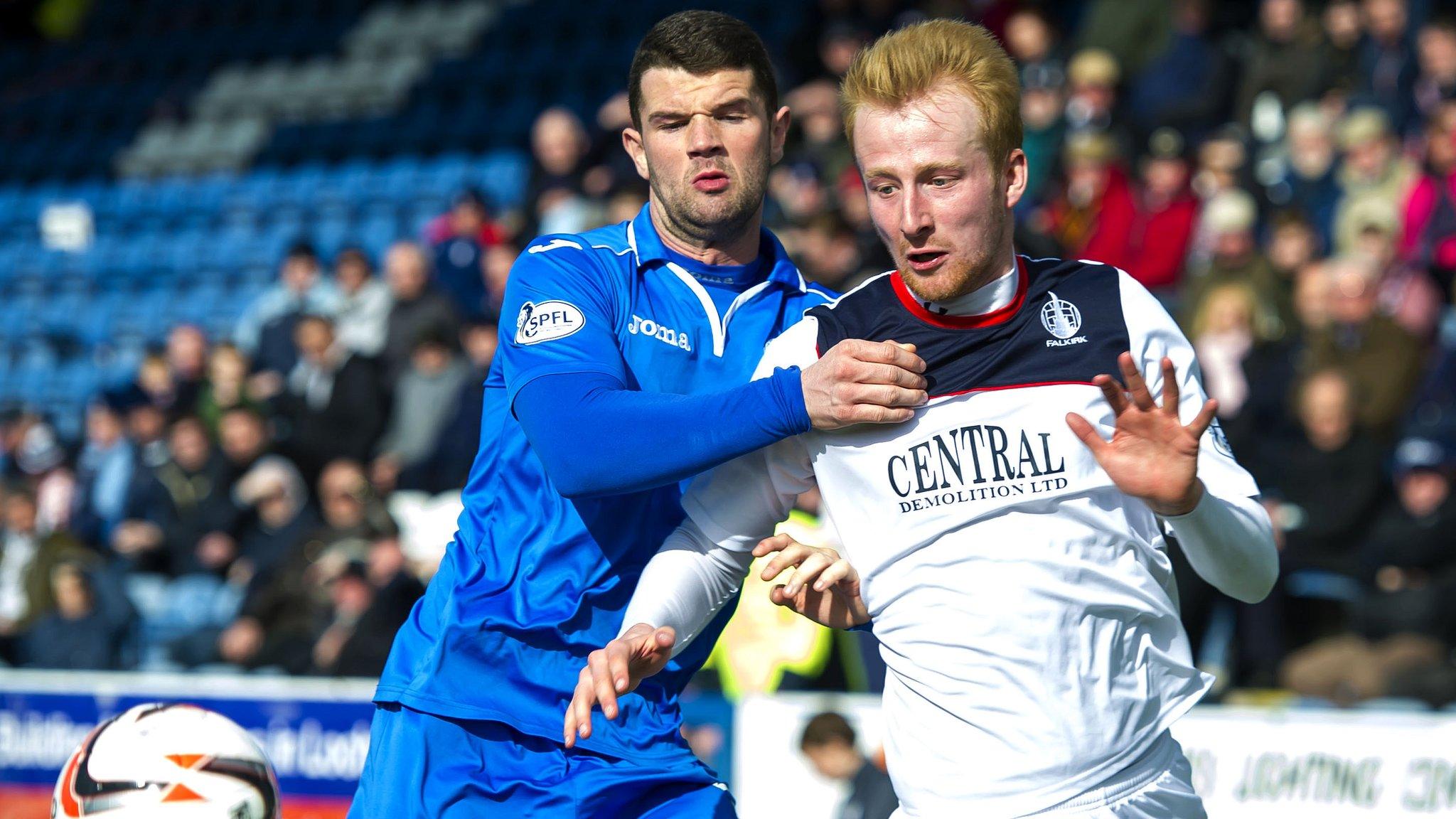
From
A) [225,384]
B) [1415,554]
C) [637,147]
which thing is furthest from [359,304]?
[637,147]

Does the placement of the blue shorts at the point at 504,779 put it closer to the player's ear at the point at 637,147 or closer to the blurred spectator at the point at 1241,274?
the player's ear at the point at 637,147

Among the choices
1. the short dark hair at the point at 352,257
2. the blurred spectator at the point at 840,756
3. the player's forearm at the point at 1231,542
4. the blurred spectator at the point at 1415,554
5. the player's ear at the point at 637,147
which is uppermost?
the player's ear at the point at 637,147

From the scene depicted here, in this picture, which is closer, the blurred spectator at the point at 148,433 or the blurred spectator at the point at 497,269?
the blurred spectator at the point at 497,269

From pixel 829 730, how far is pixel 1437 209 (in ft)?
16.1

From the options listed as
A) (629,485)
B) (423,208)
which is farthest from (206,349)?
(629,485)

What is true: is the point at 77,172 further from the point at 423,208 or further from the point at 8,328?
the point at 423,208

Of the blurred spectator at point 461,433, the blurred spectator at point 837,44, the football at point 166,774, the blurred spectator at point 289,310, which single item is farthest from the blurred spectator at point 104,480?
the football at point 166,774

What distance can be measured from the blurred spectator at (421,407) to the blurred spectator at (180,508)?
52.1 inches

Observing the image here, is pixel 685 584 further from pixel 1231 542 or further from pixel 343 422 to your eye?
pixel 343 422

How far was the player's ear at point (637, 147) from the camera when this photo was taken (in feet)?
12.0

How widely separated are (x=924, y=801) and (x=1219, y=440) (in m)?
0.83

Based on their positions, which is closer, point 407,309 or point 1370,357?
point 1370,357

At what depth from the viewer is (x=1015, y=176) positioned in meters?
3.05

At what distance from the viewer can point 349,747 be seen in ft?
27.8
